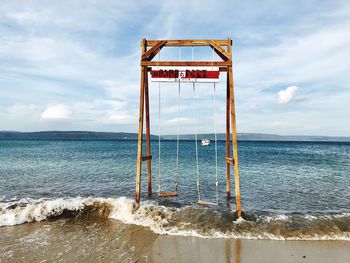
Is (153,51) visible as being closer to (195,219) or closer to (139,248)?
(195,219)

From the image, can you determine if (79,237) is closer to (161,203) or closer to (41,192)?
(161,203)

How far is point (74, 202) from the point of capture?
38.9 ft

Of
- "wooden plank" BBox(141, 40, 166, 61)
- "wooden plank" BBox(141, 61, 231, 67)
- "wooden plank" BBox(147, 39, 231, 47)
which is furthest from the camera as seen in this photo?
"wooden plank" BBox(141, 40, 166, 61)

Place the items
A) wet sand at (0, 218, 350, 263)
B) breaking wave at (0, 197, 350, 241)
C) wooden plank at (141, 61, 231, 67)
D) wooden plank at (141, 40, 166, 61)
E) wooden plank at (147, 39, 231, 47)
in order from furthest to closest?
wooden plank at (141, 40, 166, 61) < wooden plank at (147, 39, 231, 47) < wooden plank at (141, 61, 231, 67) < breaking wave at (0, 197, 350, 241) < wet sand at (0, 218, 350, 263)

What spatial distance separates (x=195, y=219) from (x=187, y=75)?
5909mm

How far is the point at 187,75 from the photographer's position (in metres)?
10.8

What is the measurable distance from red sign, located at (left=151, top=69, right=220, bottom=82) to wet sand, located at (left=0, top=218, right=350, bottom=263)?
605cm

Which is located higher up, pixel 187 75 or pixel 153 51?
pixel 153 51

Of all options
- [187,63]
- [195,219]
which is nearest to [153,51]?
[187,63]

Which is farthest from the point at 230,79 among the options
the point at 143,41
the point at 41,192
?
the point at 41,192

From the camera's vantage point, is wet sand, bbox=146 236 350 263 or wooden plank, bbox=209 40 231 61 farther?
wooden plank, bbox=209 40 231 61

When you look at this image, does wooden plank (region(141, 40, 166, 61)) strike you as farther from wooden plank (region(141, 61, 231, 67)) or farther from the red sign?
the red sign

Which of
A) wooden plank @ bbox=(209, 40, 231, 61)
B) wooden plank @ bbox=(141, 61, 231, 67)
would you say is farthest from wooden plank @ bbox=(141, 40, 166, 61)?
wooden plank @ bbox=(209, 40, 231, 61)

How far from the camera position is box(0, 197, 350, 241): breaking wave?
9.30 m
